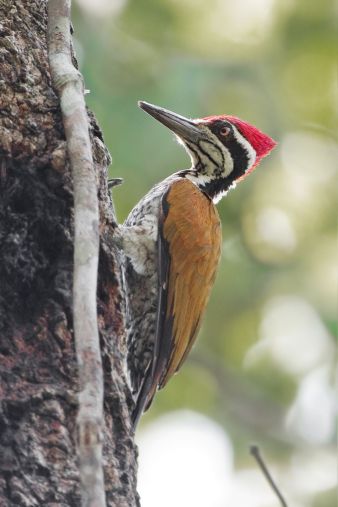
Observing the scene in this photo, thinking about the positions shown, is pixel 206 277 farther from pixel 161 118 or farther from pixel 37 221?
pixel 37 221

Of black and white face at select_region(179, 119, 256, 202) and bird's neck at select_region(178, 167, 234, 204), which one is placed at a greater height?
black and white face at select_region(179, 119, 256, 202)

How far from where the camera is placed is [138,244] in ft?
16.7

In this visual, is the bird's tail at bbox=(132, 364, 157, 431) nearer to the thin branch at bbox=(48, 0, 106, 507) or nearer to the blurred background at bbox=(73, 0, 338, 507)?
the thin branch at bbox=(48, 0, 106, 507)

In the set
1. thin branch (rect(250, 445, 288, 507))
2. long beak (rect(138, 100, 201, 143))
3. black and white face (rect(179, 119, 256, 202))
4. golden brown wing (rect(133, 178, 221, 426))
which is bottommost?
thin branch (rect(250, 445, 288, 507))

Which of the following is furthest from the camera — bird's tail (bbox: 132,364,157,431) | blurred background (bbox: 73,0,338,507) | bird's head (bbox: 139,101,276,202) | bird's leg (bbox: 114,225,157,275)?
blurred background (bbox: 73,0,338,507)

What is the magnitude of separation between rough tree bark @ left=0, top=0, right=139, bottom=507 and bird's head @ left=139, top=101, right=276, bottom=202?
1843 millimetres

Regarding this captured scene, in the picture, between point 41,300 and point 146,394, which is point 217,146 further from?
point 41,300

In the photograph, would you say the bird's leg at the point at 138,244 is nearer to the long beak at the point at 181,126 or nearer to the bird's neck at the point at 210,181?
the bird's neck at the point at 210,181

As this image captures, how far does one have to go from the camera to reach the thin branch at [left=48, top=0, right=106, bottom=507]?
2770 mm

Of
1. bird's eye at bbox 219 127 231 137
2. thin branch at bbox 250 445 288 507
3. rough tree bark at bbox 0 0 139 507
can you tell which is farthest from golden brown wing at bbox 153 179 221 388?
thin branch at bbox 250 445 288 507

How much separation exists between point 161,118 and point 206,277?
1069mm

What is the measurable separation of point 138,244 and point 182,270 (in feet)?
0.81

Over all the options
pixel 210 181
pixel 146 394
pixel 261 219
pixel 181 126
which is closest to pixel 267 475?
pixel 146 394

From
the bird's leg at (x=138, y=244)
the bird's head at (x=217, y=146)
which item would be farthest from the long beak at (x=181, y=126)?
the bird's leg at (x=138, y=244)
